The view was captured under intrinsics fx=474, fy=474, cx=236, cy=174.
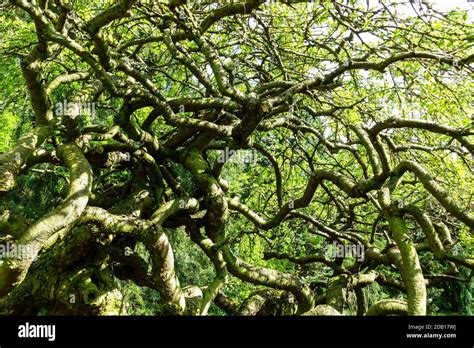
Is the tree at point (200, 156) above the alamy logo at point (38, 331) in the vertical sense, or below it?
above

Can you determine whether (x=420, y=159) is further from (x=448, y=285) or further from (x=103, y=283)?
(x=448, y=285)

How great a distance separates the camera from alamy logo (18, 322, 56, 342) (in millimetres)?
3680

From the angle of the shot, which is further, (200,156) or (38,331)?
(200,156)

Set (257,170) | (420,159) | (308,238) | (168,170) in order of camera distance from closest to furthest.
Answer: (168,170) < (420,159) < (257,170) < (308,238)

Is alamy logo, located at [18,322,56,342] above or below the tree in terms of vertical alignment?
below

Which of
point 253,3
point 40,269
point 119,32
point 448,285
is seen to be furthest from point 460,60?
point 448,285

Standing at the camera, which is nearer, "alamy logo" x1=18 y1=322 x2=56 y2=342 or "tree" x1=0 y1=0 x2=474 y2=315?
"alamy logo" x1=18 y1=322 x2=56 y2=342

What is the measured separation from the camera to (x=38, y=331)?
378cm

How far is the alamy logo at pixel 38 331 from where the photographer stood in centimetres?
368

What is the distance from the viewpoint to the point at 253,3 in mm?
4699

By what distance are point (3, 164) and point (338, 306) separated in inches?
186

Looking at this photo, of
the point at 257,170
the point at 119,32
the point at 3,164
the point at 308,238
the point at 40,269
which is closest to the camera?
the point at 3,164

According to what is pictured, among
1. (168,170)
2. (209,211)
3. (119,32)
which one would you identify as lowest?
→ (209,211)

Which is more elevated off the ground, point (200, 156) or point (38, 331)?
point (200, 156)
